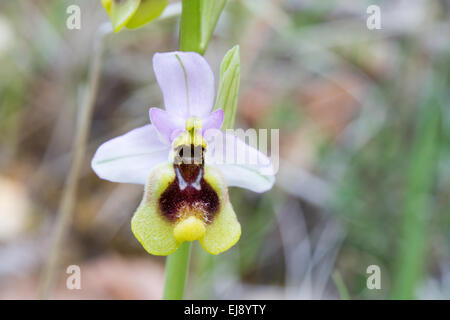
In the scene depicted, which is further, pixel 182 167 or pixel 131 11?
pixel 182 167

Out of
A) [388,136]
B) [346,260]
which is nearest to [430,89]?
[388,136]

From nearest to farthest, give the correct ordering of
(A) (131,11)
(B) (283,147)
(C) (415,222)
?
(A) (131,11), (C) (415,222), (B) (283,147)

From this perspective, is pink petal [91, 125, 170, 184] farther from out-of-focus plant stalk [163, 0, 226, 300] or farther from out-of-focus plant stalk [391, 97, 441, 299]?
out-of-focus plant stalk [391, 97, 441, 299]

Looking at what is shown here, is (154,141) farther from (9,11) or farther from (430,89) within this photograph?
(9,11)

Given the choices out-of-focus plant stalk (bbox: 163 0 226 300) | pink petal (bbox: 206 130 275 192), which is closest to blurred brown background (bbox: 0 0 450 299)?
pink petal (bbox: 206 130 275 192)

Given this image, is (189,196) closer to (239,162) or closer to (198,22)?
(239,162)

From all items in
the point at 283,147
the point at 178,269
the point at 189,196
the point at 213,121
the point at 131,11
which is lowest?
the point at 178,269

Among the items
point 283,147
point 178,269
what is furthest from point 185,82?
point 283,147

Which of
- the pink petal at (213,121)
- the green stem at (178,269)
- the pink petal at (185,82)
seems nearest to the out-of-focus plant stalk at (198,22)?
the pink petal at (185,82)
